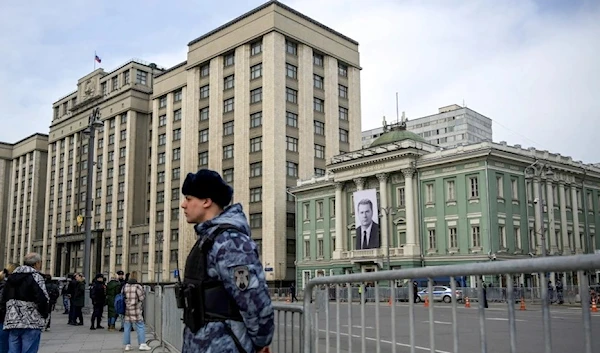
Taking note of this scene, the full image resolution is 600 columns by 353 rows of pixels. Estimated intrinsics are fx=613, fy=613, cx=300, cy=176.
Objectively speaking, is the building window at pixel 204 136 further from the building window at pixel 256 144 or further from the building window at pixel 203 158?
the building window at pixel 256 144

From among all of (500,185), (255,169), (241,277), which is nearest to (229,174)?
(255,169)

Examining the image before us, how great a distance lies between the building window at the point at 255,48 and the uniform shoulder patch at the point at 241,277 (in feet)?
217

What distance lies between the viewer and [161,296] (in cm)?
1386

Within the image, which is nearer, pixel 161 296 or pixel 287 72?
pixel 161 296

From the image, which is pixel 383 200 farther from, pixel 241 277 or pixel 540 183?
pixel 241 277

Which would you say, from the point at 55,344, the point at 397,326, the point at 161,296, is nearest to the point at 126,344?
the point at 161,296

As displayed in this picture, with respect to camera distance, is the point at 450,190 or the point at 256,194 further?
the point at 256,194

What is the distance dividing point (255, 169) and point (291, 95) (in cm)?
915

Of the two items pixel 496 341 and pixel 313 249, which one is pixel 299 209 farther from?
pixel 496 341

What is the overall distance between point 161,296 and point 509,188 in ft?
130

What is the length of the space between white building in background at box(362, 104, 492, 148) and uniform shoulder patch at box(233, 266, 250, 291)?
11423 cm

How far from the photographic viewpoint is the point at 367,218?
51750 millimetres

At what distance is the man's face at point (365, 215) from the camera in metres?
51.4

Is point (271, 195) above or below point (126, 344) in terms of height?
above
